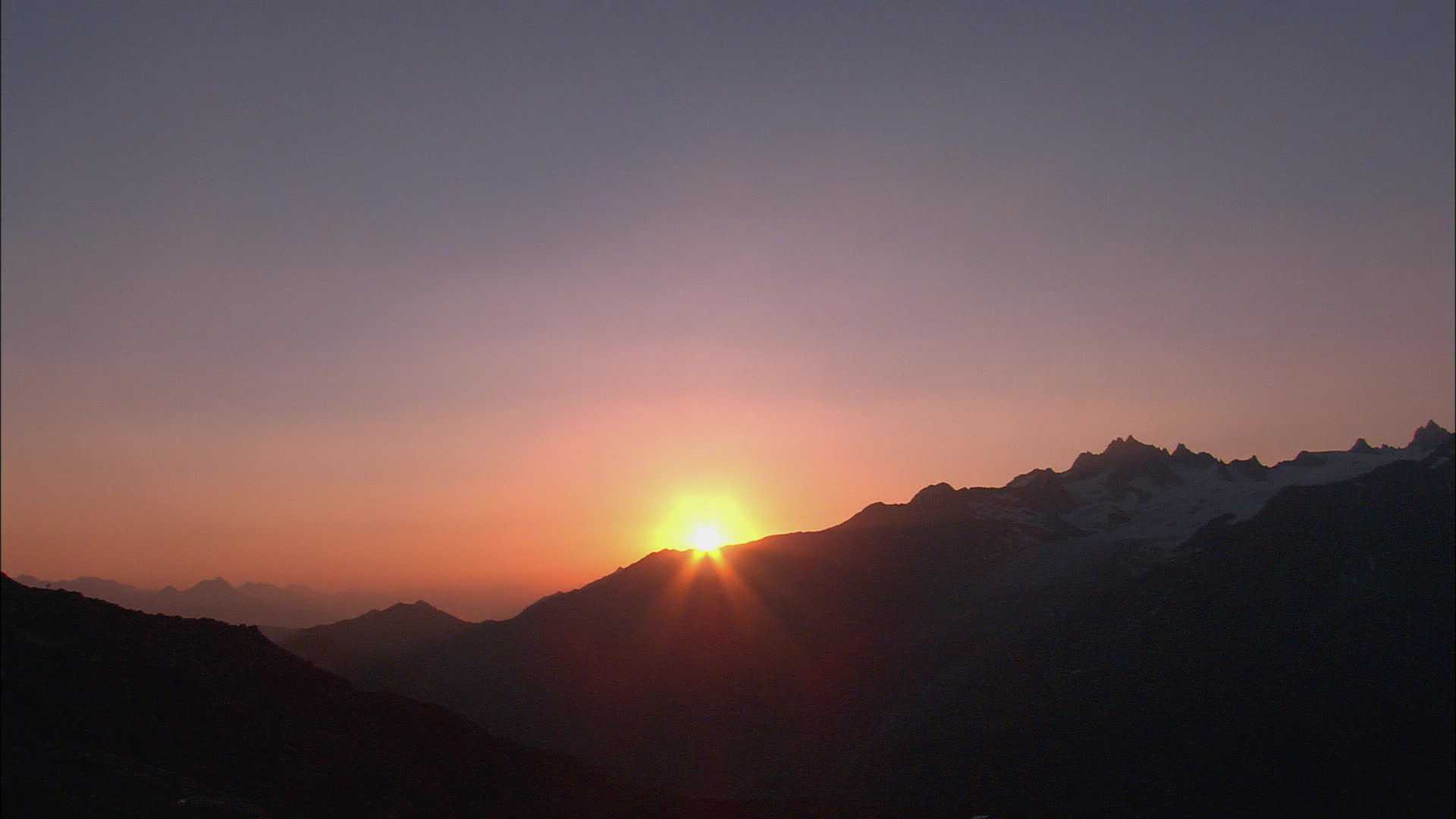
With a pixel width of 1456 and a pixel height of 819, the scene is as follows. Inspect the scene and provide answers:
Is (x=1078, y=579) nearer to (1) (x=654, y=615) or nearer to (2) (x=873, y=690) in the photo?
(2) (x=873, y=690)

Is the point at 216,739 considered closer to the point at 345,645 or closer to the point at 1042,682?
the point at 1042,682

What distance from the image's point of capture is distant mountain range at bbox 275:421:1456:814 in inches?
5748


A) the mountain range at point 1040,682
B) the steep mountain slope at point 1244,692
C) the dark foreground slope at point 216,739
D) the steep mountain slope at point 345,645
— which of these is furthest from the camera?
the steep mountain slope at point 345,645

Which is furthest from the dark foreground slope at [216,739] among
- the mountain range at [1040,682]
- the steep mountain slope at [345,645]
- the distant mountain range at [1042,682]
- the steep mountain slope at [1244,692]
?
the steep mountain slope at [345,645]

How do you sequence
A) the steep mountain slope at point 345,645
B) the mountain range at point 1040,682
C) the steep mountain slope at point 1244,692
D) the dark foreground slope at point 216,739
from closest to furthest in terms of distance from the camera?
the dark foreground slope at point 216,739 < the steep mountain slope at point 1244,692 < the mountain range at point 1040,682 < the steep mountain slope at point 345,645

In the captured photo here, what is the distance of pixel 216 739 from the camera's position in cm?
3853

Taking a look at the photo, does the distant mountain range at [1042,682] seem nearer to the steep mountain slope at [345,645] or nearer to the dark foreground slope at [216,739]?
the steep mountain slope at [345,645]

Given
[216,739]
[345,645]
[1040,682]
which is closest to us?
[216,739]

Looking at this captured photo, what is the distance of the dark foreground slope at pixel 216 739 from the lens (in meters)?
31.4

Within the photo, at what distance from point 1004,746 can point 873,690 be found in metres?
30.7

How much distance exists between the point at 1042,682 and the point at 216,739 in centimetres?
15377

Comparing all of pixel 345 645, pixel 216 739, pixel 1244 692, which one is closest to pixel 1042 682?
pixel 1244 692

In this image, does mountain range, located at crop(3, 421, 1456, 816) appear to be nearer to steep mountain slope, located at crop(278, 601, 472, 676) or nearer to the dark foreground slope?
steep mountain slope, located at crop(278, 601, 472, 676)

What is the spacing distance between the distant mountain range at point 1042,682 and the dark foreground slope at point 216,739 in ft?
334
